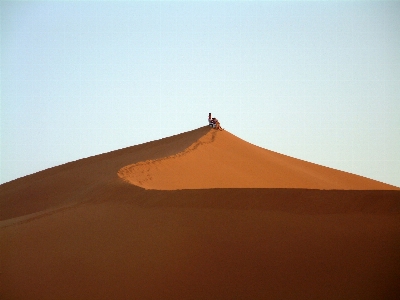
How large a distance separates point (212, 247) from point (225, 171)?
902 centimetres

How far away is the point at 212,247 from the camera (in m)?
7.29

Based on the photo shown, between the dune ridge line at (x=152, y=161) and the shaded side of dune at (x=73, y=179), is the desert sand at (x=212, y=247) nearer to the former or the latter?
the dune ridge line at (x=152, y=161)

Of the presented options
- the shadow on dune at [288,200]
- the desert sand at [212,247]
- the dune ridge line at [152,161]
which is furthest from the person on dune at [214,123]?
the shadow on dune at [288,200]

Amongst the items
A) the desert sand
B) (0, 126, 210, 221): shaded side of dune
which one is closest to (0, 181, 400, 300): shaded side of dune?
the desert sand

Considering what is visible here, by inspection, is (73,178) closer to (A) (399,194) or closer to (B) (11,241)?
(B) (11,241)

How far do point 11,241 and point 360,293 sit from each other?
6.27 m

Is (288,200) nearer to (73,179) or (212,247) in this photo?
(212,247)

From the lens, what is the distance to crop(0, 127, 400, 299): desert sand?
6469 mm

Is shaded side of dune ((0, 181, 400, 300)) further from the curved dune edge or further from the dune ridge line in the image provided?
the dune ridge line

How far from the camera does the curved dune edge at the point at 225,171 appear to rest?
1423 centimetres

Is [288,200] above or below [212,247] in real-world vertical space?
above

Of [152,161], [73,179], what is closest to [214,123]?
[152,161]

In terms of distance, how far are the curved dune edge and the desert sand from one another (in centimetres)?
338

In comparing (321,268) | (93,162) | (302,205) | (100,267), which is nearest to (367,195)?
(302,205)
